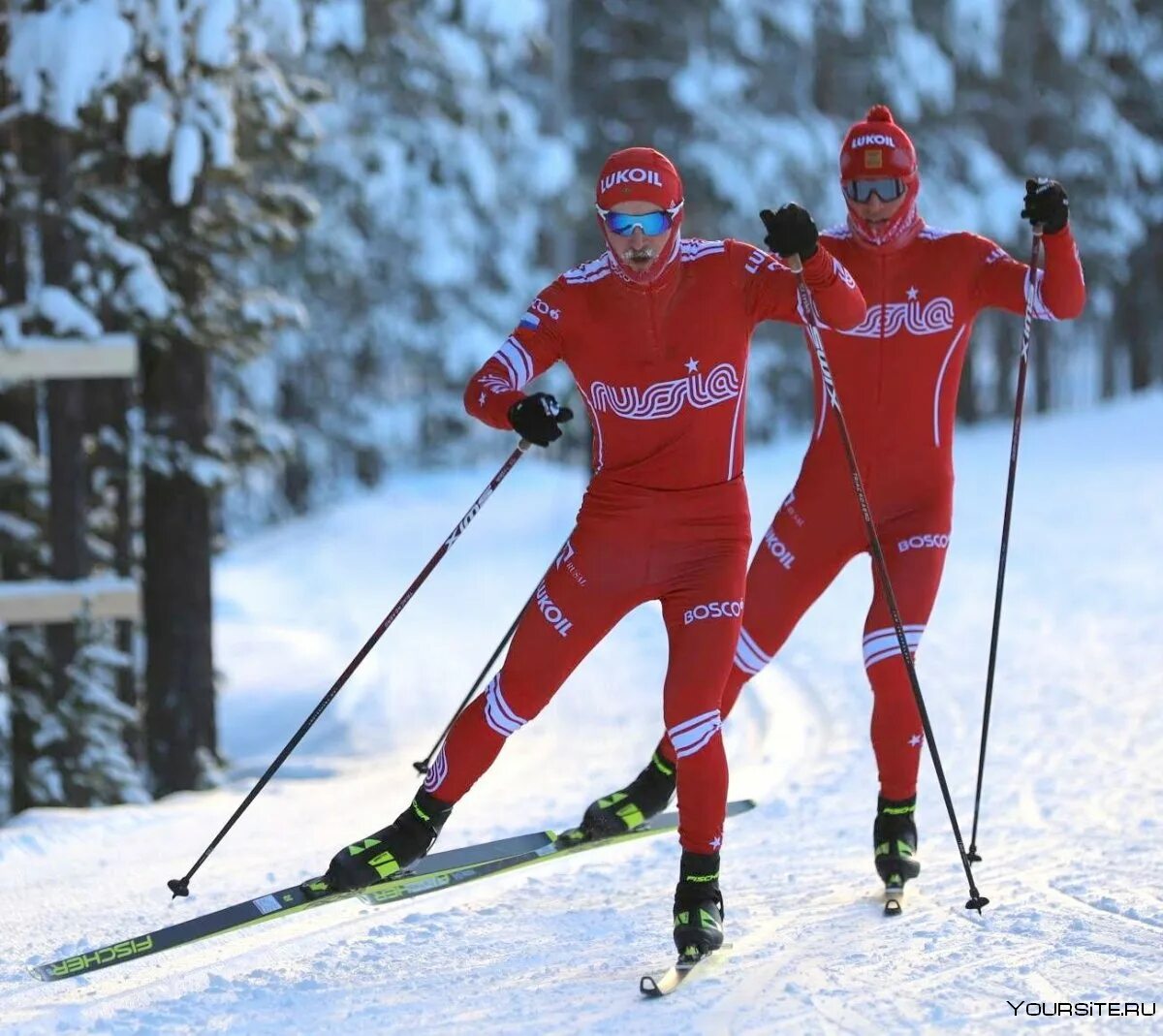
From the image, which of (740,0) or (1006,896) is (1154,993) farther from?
(740,0)

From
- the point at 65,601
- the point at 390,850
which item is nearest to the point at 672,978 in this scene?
the point at 390,850

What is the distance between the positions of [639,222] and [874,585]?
1.62 meters

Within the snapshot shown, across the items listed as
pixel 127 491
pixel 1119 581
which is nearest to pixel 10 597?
pixel 127 491

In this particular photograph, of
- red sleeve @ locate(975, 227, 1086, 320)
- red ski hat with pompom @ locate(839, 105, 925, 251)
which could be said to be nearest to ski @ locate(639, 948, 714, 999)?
red sleeve @ locate(975, 227, 1086, 320)

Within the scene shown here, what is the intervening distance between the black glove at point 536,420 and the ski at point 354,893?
146 cm

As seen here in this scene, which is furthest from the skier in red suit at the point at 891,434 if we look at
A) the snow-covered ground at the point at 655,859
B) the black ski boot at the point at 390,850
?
the black ski boot at the point at 390,850

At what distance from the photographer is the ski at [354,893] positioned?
14.7ft

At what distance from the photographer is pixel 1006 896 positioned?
201 inches

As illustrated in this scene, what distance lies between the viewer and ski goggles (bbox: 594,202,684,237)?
4453mm

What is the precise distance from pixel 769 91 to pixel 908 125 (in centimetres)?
357

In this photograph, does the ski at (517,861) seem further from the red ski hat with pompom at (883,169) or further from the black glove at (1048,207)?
the black glove at (1048,207)

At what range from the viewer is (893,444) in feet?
17.4

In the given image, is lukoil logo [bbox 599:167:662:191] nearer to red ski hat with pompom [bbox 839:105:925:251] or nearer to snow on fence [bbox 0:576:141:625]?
red ski hat with pompom [bbox 839:105:925:251]

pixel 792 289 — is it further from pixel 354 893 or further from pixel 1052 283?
pixel 354 893
